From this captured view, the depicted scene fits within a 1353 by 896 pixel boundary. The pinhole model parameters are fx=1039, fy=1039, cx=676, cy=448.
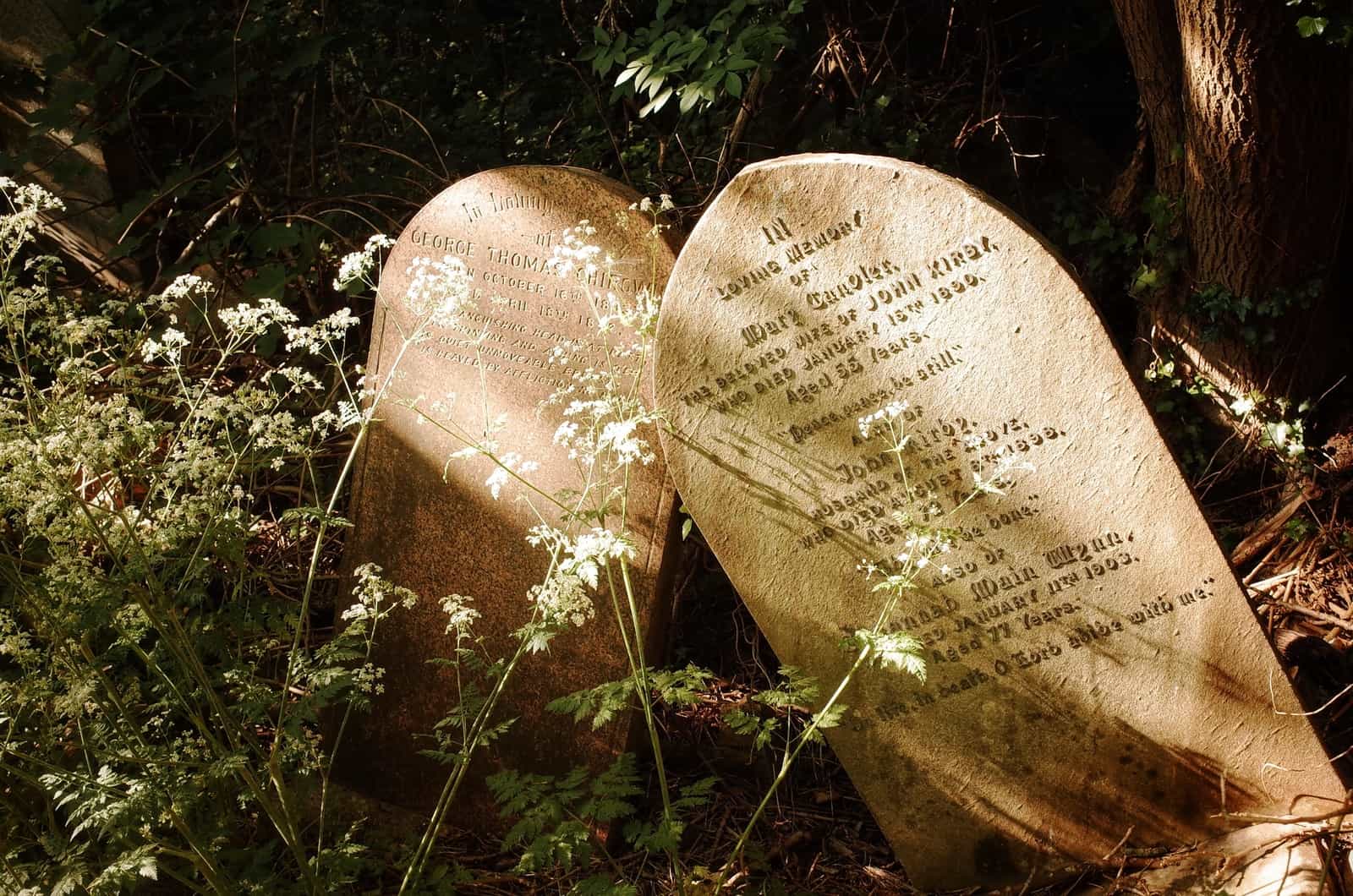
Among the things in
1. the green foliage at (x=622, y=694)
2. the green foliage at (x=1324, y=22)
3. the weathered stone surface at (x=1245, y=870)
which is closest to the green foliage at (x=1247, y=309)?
the green foliage at (x=1324, y=22)

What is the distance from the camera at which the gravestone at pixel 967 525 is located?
233cm

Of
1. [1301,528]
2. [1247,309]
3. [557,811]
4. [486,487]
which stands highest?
[1247,309]

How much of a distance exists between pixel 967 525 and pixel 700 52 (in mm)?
1691

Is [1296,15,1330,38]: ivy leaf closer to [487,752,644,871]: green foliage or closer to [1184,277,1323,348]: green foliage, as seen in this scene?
[1184,277,1323,348]: green foliage

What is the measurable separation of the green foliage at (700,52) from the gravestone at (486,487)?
564 millimetres

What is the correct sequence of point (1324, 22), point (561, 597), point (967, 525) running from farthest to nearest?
point (1324, 22)
point (967, 525)
point (561, 597)

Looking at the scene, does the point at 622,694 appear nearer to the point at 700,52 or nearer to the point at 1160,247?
the point at 700,52

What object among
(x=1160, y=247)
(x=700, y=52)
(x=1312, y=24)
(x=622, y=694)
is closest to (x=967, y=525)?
(x=622, y=694)

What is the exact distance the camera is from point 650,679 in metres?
2.16

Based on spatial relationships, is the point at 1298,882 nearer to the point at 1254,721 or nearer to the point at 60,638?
the point at 1254,721

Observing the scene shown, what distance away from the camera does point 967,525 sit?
2.49 meters

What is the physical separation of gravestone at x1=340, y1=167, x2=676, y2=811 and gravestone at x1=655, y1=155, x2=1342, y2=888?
0.36 meters

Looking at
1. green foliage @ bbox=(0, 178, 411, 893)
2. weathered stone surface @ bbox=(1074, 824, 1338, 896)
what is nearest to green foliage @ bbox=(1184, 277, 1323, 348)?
weathered stone surface @ bbox=(1074, 824, 1338, 896)

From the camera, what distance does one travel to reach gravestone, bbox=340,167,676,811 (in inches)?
113
